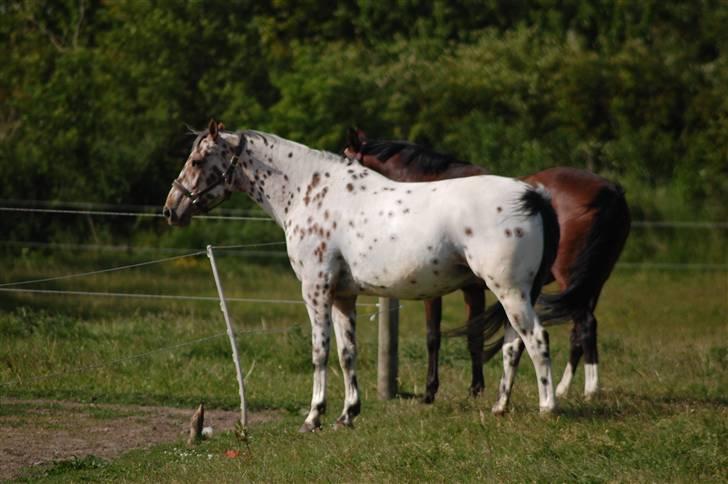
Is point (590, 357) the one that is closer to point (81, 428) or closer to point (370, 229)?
point (370, 229)

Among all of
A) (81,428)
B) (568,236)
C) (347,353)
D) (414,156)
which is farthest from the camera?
(414,156)

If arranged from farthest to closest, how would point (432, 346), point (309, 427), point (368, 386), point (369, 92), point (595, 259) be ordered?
point (369, 92)
point (368, 386)
point (432, 346)
point (595, 259)
point (309, 427)

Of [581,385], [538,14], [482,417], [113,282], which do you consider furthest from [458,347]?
[538,14]

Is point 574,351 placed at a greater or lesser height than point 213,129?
lesser

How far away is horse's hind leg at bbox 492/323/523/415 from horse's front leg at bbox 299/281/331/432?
1.21 m

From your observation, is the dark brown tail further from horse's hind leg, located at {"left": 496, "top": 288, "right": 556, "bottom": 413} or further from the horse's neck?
the horse's neck

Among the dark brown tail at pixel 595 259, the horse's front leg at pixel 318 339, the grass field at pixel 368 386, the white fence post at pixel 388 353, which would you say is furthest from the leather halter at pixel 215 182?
the dark brown tail at pixel 595 259

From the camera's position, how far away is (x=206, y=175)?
910 cm

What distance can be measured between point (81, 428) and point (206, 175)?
206 centimetres

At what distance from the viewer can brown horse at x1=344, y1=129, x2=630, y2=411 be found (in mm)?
9594

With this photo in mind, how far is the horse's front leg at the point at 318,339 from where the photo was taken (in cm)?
866

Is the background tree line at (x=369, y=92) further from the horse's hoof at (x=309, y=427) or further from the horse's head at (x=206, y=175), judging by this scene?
the horse's hoof at (x=309, y=427)

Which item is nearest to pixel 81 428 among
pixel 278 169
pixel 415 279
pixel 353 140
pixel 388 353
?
pixel 278 169

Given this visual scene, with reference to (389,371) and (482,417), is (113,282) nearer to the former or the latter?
(389,371)
